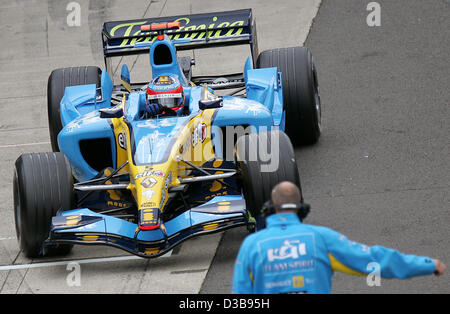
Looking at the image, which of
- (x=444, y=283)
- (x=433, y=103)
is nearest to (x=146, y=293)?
(x=444, y=283)

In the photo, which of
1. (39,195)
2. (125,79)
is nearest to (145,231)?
(39,195)

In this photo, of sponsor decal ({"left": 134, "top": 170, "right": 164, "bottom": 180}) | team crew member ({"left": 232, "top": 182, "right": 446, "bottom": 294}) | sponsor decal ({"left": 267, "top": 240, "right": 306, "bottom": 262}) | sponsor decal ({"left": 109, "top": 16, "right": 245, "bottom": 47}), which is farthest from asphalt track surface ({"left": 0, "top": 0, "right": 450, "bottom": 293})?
sponsor decal ({"left": 267, "top": 240, "right": 306, "bottom": 262})

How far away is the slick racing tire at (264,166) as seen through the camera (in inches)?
368

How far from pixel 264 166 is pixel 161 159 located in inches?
39.6

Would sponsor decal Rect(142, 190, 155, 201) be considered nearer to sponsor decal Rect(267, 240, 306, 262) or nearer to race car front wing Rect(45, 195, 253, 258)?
race car front wing Rect(45, 195, 253, 258)

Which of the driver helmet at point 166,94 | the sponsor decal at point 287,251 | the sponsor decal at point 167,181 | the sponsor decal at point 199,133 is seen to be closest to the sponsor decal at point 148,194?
the sponsor decal at point 167,181

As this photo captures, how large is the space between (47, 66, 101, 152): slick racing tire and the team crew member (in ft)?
22.9

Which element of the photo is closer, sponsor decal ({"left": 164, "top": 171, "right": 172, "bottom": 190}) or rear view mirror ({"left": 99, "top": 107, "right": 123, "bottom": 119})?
sponsor decal ({"left": 164, "top": 171, "right": 172, "bottom": 190})

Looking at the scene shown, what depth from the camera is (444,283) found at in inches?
323

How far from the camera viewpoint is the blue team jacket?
5.74 m

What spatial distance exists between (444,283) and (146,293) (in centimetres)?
258

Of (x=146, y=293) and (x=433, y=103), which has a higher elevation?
(x=433, y=103)

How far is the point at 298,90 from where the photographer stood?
12.2 metres

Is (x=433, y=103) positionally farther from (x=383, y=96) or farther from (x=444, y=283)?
(x=444, y=283)
